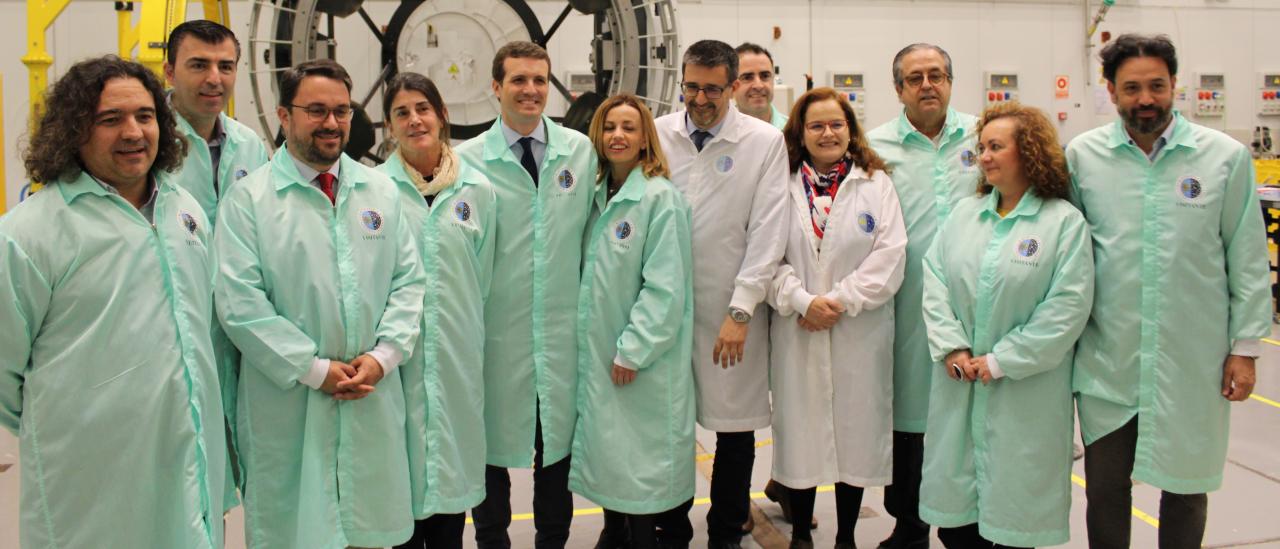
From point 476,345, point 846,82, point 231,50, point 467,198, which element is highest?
point 846,82

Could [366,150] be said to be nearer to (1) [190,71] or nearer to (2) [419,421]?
(1) [190,71]

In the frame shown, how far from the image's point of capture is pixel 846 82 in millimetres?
7246

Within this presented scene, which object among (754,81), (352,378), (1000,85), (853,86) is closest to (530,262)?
(352,378)

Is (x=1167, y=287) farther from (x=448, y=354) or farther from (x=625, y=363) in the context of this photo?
(x=448, y=354)

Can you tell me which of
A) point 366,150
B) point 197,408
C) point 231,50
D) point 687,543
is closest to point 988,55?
point 366,150

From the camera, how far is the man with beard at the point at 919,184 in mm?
2594

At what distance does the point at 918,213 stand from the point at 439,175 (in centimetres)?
134

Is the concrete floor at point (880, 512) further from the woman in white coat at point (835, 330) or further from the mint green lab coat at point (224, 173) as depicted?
the mint green lab coat at point (224, 173)

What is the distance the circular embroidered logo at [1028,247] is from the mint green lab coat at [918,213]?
39cm

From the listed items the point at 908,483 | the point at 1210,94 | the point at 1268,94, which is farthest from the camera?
the point at 1268,94

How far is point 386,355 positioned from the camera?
206cm

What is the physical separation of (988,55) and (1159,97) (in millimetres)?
5843

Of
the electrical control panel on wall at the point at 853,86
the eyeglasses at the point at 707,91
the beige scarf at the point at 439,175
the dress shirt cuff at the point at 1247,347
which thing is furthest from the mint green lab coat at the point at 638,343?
the electrical control panel on wall at the point at 853,86

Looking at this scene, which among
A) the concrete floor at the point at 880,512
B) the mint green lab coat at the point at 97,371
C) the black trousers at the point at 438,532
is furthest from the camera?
the concrete floor at the point at 880,512
